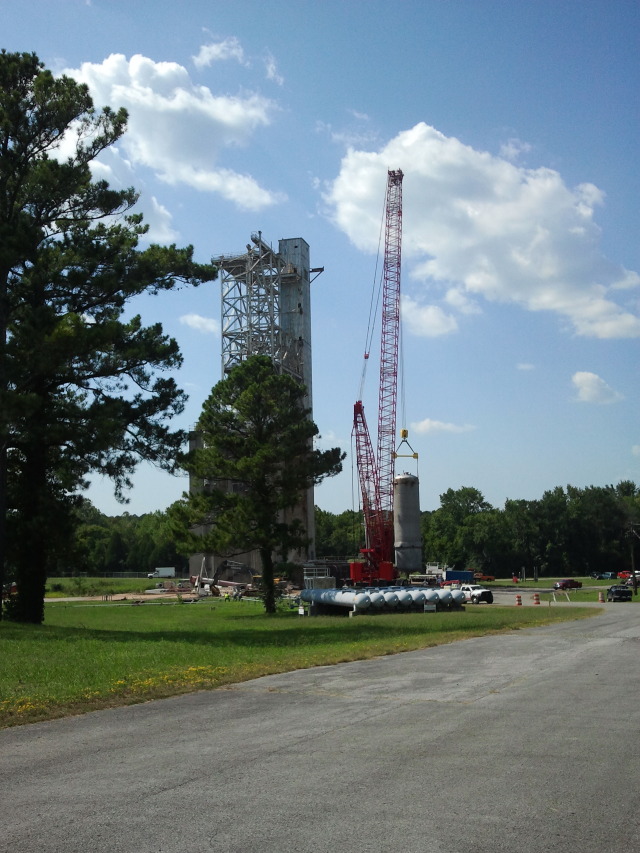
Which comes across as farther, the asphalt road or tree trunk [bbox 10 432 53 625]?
tree trunk [bbox 10 432 53 625]

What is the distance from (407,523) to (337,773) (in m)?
86.7

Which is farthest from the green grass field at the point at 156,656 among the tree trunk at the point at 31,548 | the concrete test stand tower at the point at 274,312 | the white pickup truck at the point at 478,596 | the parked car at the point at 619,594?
the concrete test stand tower at the point at 274,312

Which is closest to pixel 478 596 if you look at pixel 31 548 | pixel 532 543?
pixel 31 548

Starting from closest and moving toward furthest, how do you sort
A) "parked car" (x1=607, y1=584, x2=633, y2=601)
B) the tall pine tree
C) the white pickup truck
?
the tall pine tree < "parked car" (x1=607, y1=584, x2=633, y2=601) < the white pickup truck

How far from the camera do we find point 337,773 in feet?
26.6

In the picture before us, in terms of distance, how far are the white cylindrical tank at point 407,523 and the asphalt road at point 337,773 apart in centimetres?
8018

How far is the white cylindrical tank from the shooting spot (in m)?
93.8

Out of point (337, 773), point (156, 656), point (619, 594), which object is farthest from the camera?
point (619, 594)

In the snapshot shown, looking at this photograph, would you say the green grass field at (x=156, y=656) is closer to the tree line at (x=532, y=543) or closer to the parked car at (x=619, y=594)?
the parked car at (x=619, y=594)

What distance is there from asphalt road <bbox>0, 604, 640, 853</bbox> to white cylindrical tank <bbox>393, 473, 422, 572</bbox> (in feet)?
263

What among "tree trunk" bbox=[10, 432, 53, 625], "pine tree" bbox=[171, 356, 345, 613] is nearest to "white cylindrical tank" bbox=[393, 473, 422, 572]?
"pine tree" bbox=[171, 356, 345, 613]

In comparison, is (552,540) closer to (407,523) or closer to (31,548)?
(407,523)

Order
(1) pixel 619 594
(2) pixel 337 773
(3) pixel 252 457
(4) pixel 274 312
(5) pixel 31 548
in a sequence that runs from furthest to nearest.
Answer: (4) pixel 274 312
(1) pixel 619 594
(3) pixel 252 457
(5) pixel 31 548
(2) pixel 337 773

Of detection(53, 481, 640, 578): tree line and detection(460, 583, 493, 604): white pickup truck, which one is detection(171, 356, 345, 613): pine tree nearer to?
detection(460, 583, 493, 604): white pickup truck
